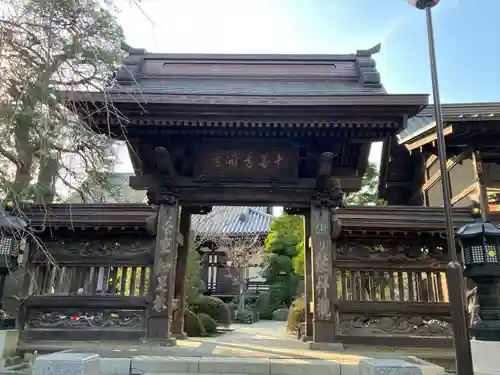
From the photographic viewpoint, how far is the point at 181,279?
8586 mm

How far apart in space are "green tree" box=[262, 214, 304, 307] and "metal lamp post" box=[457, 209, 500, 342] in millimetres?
16041

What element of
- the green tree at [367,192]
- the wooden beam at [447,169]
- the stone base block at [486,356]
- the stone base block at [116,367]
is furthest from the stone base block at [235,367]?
the green tree at [367,192]

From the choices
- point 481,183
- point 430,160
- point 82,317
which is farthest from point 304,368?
point 430,160

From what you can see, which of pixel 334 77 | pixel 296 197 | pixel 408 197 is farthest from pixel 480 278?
pixel 408 197

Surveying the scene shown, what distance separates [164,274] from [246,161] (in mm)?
2739

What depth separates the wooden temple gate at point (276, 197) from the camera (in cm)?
687

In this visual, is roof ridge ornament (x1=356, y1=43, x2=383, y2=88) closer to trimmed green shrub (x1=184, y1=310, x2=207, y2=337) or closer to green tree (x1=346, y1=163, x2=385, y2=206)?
trimmed green shrub (x1=184, y1=310, x2=207, y2=337)

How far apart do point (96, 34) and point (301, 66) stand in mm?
5751

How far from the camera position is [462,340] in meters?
3.96

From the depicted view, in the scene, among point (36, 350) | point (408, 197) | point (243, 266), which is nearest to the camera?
point (36, 350)

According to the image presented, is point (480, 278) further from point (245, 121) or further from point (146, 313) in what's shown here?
point (146, 313)

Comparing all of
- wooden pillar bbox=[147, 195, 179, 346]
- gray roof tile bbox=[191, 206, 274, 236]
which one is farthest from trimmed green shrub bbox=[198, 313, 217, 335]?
gray roof tile bbox=[191, 206, 274, 236]

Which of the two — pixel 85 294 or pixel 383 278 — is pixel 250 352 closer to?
pixel 383 278

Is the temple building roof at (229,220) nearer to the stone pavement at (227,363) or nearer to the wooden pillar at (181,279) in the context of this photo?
the wooden pillar at (181,279)
